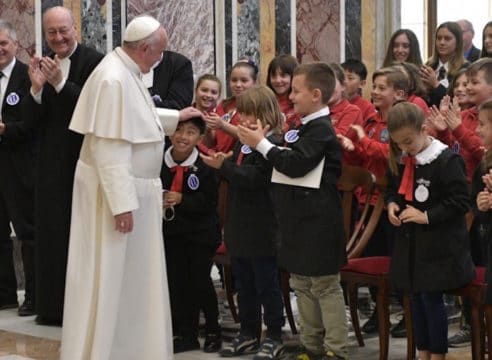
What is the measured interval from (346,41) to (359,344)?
627cm

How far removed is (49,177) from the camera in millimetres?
7742

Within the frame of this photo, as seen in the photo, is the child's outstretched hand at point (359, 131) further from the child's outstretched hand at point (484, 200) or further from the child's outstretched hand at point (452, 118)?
the child's outstretched hand at point (484, 200)

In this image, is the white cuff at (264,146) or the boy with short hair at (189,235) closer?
the white cuff at (264,146)

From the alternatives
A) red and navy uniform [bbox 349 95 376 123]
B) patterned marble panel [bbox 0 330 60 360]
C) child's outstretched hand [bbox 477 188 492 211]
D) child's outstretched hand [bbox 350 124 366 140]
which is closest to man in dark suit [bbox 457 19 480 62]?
red and navy uniform [bbox 349 95 376 123]

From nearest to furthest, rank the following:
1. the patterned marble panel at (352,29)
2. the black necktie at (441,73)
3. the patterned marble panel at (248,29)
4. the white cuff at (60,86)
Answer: the white cuff at (60,86) < the black necktie at (441,73) < the patterned marble panel at (248,29) < the patterned marble panel at (352,29)

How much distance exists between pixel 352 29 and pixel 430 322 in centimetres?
724

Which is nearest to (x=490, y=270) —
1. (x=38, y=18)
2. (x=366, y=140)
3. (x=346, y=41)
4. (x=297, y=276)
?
(x=297, y=276)

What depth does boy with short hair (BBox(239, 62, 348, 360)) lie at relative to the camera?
6.05 metres

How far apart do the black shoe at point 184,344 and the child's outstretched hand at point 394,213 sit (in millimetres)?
1665

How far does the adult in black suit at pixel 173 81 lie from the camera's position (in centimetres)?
780

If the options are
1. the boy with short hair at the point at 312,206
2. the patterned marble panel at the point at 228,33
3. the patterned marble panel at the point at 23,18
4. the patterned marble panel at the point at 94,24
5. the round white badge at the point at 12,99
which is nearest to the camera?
the boy with short hair at the point at 312,206

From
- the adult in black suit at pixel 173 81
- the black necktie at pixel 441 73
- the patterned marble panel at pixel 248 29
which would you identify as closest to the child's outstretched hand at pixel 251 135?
the adult in black suit at pixel 173 81

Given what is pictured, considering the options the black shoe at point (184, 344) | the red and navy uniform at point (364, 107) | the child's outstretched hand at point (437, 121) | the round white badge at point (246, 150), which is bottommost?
the black shoe at point (184, 344)

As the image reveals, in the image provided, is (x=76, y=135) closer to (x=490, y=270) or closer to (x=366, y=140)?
(x=366, y=140)
